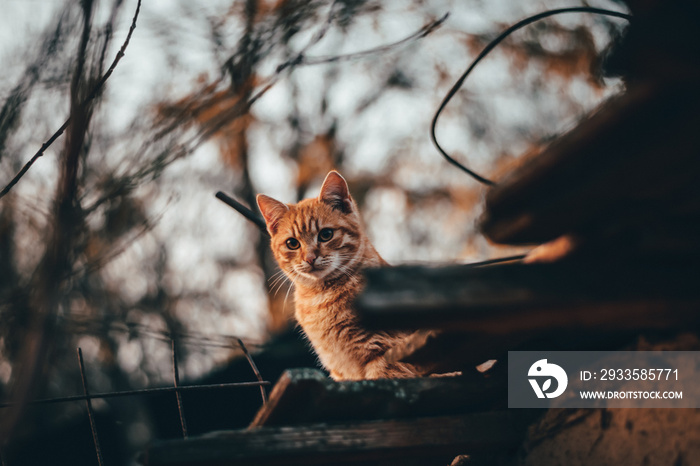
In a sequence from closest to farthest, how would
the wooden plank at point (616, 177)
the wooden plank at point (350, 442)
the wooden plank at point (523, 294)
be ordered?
the wooden plank at point (616, 177), the wooden plank at point (523, 294), the wooden plank at point (350, 442)

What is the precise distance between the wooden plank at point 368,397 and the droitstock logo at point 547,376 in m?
0.09

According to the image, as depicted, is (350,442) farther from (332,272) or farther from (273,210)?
(273,210)

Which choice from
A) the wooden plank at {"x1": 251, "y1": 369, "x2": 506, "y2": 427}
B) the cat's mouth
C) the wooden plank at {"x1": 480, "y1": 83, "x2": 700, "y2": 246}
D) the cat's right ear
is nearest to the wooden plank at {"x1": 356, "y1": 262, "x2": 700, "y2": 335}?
the wooden plank at {"x1": 480, "y1": 83, "x2": 700, "y2": 246}

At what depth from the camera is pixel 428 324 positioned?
822 mm

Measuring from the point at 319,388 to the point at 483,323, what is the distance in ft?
1.62

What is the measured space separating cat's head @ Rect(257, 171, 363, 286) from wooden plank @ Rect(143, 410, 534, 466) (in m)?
1.38

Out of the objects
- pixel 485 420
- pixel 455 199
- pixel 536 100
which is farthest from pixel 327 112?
pixel 485 420

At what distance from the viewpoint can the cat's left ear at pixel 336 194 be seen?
9.86 feet

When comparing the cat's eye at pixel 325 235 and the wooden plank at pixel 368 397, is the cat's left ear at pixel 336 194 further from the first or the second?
the wooden plank at pixel 368 397

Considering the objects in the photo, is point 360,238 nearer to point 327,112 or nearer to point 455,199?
point 455,199

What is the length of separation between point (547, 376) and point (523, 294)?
0.65 meters

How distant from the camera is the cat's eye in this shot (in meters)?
2.88

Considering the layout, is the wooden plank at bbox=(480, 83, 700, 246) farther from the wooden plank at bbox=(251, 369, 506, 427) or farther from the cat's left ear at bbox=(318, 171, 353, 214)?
the cat's left ear at bbox=(318, 171, 353, 214)

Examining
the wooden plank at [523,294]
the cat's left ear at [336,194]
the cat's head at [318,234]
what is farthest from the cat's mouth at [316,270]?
the wooden plank at [523,294]
